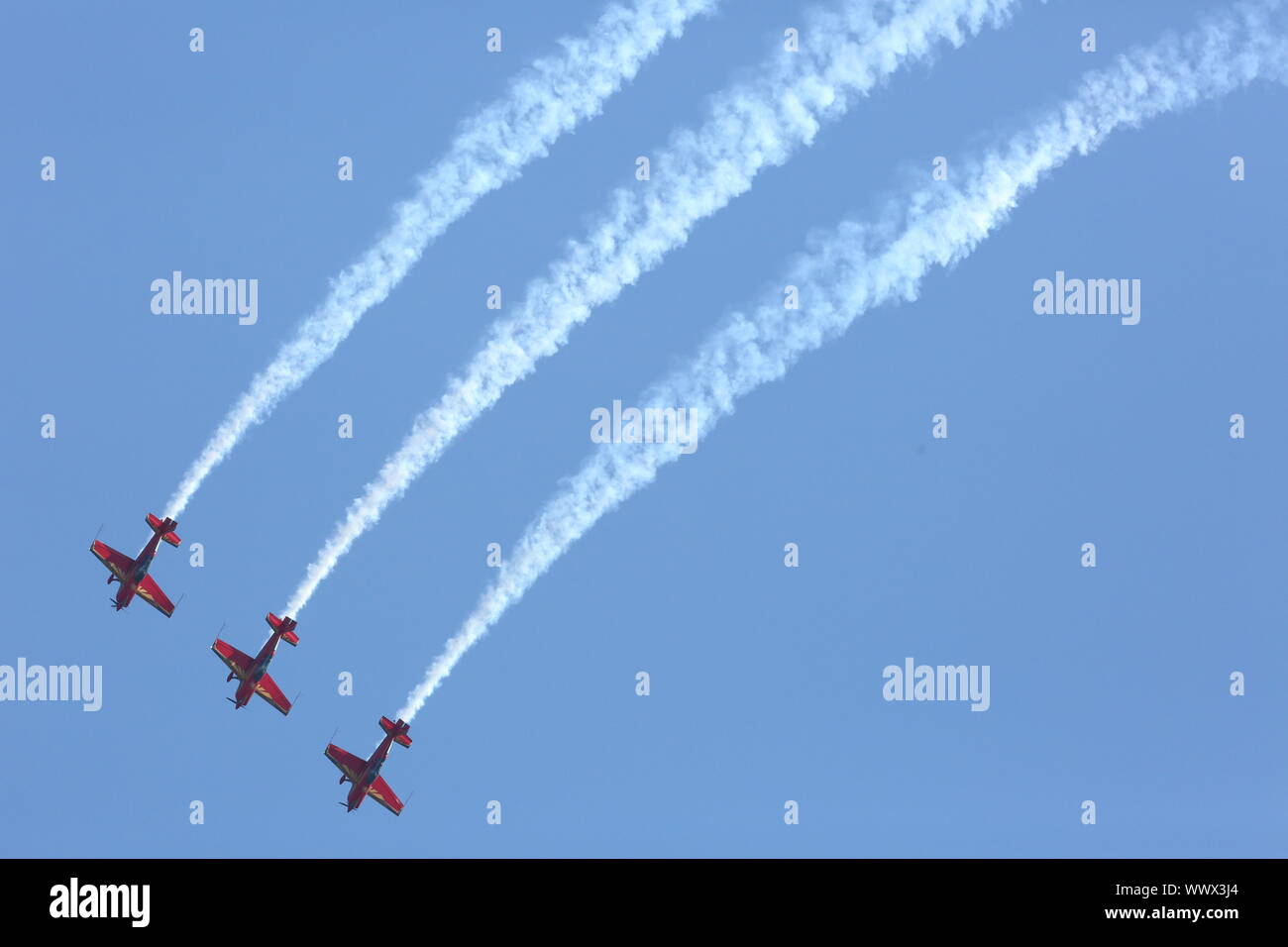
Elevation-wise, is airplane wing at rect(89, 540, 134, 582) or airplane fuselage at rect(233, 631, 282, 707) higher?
airplane wing at rect(89, 540, 134, 582)

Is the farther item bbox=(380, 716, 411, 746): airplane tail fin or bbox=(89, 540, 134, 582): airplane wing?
bbox=(89, 540, 134, 582): airplane wing

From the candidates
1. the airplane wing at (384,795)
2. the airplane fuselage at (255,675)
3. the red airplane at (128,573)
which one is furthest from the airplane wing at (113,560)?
the airplane wing at (384,795)

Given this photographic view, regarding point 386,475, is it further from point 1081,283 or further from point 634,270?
point 1081,283

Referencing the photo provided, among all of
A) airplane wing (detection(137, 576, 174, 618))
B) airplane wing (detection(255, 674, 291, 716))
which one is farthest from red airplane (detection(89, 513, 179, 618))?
airplane wing (detection(255, 674, 291, 716))

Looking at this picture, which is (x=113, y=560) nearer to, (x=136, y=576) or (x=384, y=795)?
(x=136, y=576)

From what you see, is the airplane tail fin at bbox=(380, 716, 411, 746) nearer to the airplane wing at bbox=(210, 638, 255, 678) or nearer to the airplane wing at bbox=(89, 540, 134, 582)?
the airplane wing at bbox=(210, 638, 255, 678)

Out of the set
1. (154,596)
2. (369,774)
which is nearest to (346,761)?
(369,774)

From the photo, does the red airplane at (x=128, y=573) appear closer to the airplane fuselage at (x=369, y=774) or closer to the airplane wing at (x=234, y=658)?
the airplane wing at (x=234, y=658)
